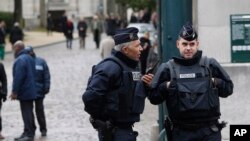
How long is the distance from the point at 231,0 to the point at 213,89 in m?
4.32

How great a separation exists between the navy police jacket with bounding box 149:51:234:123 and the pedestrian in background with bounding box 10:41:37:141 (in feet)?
19.4

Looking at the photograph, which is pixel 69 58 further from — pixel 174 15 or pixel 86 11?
pixel 86 11

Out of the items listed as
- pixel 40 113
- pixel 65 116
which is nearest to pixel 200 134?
pixel 40 113

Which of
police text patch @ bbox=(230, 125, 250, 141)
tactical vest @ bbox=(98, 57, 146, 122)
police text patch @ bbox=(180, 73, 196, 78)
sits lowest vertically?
police text patch @ bbox=(230, 125, 250, 141)

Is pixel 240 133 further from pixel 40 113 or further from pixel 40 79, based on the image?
pixel 40 113

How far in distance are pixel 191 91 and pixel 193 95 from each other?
0.04 meters

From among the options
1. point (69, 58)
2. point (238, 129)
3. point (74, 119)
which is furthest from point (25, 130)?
point (69, 58)

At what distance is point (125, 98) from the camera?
279 inches

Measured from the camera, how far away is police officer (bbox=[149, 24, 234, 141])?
677 cm

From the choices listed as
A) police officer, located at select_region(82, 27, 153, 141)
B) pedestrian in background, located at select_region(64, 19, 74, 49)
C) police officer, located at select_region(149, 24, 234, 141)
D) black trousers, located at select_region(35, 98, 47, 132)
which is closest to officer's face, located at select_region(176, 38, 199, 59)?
police officer, located at select_region(149, 24, 234, 141)

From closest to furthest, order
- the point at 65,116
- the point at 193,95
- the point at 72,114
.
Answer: the point at 193,95 < the point at 65,116 < the point at 72,114

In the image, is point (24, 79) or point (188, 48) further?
point (24, 79)

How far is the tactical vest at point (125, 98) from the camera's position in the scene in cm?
705

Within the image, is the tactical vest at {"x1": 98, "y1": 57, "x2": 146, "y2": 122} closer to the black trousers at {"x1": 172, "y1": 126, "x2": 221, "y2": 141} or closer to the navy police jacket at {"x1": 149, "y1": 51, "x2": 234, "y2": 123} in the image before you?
the navy police jacket at {"x1": 149, "y1": 51, "x2": 234, "y2": 123}
